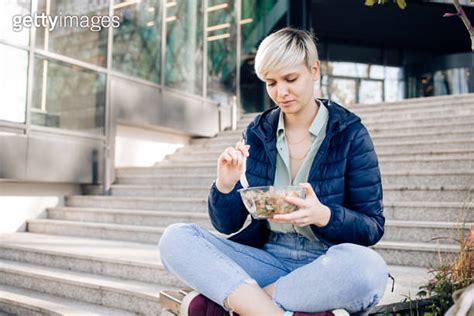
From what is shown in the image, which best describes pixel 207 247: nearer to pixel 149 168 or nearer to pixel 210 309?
pixel 210 309

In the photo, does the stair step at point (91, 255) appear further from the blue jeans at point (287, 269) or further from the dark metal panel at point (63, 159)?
the blue jeans at point (287, 269)

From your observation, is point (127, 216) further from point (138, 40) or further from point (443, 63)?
point (443, 63)

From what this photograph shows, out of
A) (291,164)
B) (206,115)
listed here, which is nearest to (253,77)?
(206,115)

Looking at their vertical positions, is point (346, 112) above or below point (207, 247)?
above

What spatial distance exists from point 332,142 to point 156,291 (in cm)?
162

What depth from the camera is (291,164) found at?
1943mm

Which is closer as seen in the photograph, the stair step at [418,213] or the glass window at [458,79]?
the stair step at [418,213]

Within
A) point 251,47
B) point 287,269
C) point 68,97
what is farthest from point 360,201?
point 251,47

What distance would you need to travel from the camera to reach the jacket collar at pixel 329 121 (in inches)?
72.7

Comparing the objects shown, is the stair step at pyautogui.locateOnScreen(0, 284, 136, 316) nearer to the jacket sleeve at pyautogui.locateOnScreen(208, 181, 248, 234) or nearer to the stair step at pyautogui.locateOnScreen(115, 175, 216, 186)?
the jacket sleeve at pyautogui.locateOnScreen(208, 181, 248, 234)

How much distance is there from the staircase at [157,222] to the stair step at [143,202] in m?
0.01

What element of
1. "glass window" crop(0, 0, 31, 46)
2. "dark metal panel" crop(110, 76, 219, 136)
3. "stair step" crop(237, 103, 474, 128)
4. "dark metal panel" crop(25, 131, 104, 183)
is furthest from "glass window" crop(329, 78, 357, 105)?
"glass window" crop(0, 0, 31, 46)

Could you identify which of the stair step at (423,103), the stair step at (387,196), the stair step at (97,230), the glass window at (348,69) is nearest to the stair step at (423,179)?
the stair step at (387,196)

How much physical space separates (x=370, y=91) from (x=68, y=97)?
12001mm
